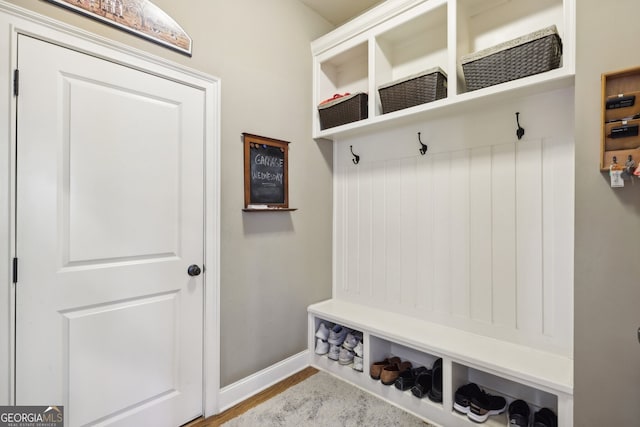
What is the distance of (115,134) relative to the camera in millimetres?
1534

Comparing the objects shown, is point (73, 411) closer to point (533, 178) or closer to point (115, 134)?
point (115, 134)

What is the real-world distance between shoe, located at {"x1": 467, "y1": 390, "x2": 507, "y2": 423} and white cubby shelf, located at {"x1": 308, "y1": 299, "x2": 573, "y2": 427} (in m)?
0.04

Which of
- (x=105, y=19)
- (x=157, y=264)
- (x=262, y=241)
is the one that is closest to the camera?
(x=105, y=19)

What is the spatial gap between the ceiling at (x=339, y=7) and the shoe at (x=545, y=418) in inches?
110

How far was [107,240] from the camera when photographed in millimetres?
1519

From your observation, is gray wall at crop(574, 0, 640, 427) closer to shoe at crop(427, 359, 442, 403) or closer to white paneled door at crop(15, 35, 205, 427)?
shoe at crop(427, 359, 442, 403)

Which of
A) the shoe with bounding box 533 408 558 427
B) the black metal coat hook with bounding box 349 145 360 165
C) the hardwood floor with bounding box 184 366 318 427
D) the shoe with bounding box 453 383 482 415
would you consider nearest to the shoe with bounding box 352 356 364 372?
the hardwood floor with bounding box 184 366 318 427

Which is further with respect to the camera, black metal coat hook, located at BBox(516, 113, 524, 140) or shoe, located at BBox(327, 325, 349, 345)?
shoe, located at BBox(327, 325, 349, 345)

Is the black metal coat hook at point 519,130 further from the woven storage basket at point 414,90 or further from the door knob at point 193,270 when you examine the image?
the door knob at point 193,270

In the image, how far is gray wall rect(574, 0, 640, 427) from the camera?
3.96 ft

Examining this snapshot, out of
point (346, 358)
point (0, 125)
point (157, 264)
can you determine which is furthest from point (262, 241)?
point (0, 125)

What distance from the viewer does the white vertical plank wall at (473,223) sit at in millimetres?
1646

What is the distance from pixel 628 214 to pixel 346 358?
1.78 metres

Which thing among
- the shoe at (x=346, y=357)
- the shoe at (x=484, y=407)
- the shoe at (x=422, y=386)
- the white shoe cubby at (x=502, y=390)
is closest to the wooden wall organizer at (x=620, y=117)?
the white shoe cubby at (x=502, y=390)
